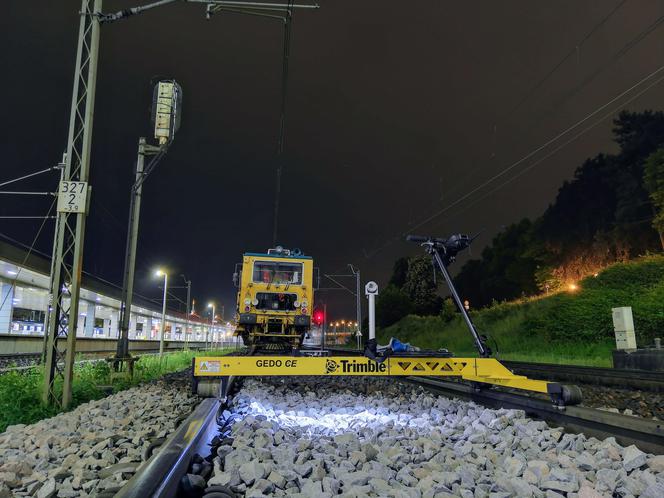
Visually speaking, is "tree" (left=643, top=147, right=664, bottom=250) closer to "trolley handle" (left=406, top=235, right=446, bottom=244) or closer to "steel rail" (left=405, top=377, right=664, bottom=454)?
"trolley handle" (left=406, top=235, right=446, bottom=244)

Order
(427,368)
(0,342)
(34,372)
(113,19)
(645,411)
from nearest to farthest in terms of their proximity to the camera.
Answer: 1. (427,368)
2. (645,411)
3. (113,19)
4. (34,372)
5. (0,342)

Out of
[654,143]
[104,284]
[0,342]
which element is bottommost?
[0,342]

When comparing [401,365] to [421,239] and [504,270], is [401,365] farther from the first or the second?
[504,270]

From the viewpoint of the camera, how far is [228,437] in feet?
15.0

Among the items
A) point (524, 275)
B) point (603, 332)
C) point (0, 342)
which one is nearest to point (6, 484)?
point (603, 332)

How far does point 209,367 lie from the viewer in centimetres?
614

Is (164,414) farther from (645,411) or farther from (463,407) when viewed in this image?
(645,411)

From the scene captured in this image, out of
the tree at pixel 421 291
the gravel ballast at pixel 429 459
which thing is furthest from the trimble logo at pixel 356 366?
the tree at pixel 421 291

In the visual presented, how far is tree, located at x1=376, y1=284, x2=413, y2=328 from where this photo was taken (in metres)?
55.1

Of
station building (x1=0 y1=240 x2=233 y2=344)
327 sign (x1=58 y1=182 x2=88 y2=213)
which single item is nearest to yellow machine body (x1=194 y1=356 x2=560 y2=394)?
327 sign (x1=58 y1=182 x2=88 y2=213)

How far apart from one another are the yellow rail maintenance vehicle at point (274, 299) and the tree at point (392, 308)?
39.1m

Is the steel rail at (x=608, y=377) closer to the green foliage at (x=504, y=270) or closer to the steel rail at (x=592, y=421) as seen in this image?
the steel rail at (x=592, y=421)

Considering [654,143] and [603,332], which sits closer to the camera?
[603,332]

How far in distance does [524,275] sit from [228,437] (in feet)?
187
